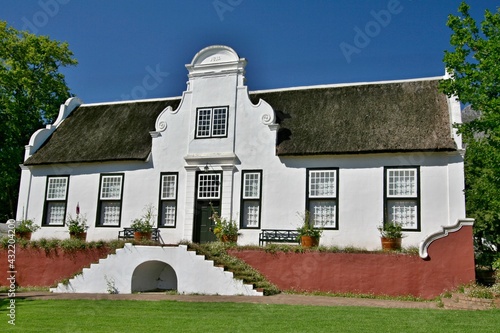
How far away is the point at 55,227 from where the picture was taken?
21.9 meters

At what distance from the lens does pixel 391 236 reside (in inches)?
673

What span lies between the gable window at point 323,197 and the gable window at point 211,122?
4138 mm

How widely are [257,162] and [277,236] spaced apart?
2.96m

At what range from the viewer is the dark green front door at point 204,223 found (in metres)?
20.1

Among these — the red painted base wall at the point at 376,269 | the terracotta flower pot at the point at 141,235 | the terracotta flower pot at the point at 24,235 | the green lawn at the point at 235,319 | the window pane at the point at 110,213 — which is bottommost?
the green lawn at the point at 235,319

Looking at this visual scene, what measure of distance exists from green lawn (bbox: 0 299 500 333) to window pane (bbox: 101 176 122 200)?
7868 mm

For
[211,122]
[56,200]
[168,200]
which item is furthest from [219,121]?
[56,200]

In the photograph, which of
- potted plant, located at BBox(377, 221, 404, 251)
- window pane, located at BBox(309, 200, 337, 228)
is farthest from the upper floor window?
potted plant, located at BBox(377, 221, 404, 251)

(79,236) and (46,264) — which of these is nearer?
(46,264)

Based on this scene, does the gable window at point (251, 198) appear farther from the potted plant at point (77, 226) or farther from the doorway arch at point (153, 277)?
the potted plant at point (77, 226)

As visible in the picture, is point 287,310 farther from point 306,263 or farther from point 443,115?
point 443,115

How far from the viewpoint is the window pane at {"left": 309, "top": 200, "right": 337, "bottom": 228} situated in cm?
1856

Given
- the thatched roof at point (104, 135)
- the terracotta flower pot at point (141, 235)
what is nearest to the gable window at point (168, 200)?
the terracotta flower pot at point (141, 235)

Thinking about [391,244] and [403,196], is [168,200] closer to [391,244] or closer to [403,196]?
[391,244]
